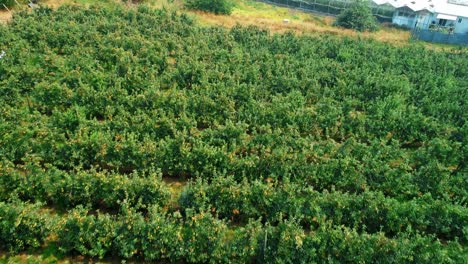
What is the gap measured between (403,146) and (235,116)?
8.75m

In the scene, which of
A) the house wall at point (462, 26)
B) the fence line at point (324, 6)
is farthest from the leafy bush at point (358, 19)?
the house wall at point (462, 26)

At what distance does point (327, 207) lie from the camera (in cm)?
1446

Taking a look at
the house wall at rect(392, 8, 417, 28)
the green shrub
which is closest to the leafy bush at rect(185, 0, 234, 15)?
the green shrub

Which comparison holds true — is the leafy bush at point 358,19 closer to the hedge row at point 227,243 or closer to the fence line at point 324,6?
the fence line at point 324,6

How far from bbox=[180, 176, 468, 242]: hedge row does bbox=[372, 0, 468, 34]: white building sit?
1340 inches

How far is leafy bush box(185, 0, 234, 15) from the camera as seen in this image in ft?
129

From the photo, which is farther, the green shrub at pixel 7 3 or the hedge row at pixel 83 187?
the green shrub at pixel 7 3

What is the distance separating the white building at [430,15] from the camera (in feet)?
142

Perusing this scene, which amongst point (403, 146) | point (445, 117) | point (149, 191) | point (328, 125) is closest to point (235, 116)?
point (328, 125)

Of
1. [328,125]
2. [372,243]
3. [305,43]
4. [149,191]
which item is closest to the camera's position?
[372,243]

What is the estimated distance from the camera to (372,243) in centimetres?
1280

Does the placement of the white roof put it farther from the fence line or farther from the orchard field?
the orchard field

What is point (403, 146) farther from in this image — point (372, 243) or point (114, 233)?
point (114, 233)

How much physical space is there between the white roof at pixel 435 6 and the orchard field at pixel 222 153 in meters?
18.1
